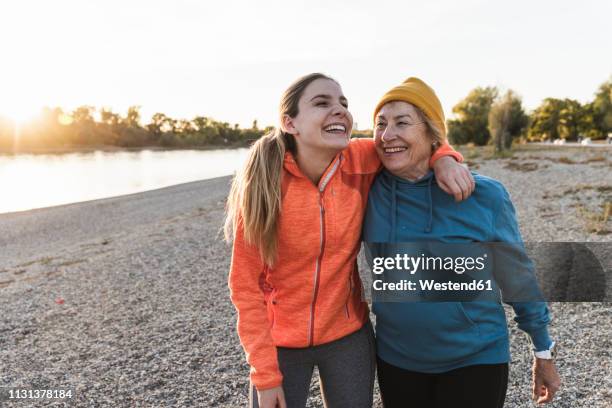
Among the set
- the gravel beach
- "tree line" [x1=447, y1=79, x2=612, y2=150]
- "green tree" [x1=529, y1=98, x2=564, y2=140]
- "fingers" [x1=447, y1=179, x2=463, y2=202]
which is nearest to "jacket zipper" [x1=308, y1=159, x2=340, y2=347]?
"fingers" [x1=447, y1=179, x2=463, y2=202]

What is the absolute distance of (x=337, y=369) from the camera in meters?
2.29

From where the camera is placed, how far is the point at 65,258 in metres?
11.4

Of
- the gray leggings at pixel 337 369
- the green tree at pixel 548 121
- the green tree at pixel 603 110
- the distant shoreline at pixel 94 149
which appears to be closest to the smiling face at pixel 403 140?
the gray leggings at pixel 337 369

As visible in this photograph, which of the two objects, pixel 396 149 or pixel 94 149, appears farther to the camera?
pixel 94 149

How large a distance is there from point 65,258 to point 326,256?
11159 millimetres

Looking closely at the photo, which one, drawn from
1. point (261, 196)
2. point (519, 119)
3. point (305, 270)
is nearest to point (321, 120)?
point (261, 196)

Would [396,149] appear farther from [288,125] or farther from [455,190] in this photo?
[288,125]

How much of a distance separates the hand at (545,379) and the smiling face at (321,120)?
1.42m

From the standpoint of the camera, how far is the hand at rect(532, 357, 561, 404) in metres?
2.19

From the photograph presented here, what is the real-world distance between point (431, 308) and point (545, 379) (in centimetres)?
75

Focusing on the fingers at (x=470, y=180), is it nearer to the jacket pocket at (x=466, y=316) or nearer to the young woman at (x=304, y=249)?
the young woman at (x=304, y=249)

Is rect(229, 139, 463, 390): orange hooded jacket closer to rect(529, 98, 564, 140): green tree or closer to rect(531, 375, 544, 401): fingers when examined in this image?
rect(531, 375, 544, 401): fingers

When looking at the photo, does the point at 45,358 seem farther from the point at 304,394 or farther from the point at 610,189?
the point at 610,189

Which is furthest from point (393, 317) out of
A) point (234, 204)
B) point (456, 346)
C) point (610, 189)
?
point (610, 189)
